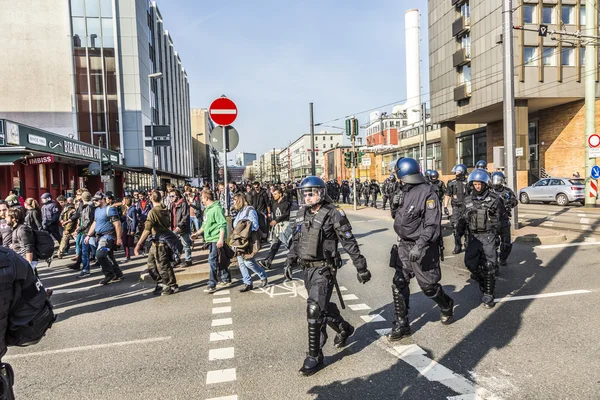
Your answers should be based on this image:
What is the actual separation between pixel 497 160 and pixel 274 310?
31.0 feet

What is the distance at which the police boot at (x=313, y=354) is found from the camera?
11.8ft

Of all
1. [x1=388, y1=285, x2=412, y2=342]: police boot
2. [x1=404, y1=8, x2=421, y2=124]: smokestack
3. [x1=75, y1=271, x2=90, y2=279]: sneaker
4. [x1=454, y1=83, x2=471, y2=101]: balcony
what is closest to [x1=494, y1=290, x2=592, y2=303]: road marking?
[x1=388, y1=285, x2=412, y2=342]: police boot

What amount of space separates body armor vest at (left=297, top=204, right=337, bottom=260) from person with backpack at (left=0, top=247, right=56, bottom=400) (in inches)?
87.6

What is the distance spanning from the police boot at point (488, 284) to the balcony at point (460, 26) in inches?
1229

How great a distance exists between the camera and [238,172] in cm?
17562

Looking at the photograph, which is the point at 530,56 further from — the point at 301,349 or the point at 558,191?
the point at 301,349

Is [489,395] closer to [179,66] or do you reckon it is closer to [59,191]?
[59,191]

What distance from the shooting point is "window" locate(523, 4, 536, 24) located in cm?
2702

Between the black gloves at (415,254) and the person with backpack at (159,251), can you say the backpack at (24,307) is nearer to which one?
the black gloves at (415,254)

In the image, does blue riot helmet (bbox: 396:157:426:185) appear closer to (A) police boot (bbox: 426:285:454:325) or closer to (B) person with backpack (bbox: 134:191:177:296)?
(A) police boot (bbox: 426:285:454:325)

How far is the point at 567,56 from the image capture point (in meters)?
27.1

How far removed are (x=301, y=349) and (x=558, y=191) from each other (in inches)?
834

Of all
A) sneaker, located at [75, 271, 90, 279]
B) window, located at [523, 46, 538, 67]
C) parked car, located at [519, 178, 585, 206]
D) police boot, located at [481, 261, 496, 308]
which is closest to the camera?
police boot, located at [481, 261, 496, 308]

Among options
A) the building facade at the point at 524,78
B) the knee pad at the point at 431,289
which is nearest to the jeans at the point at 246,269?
the knee pad at the point at 431,289
